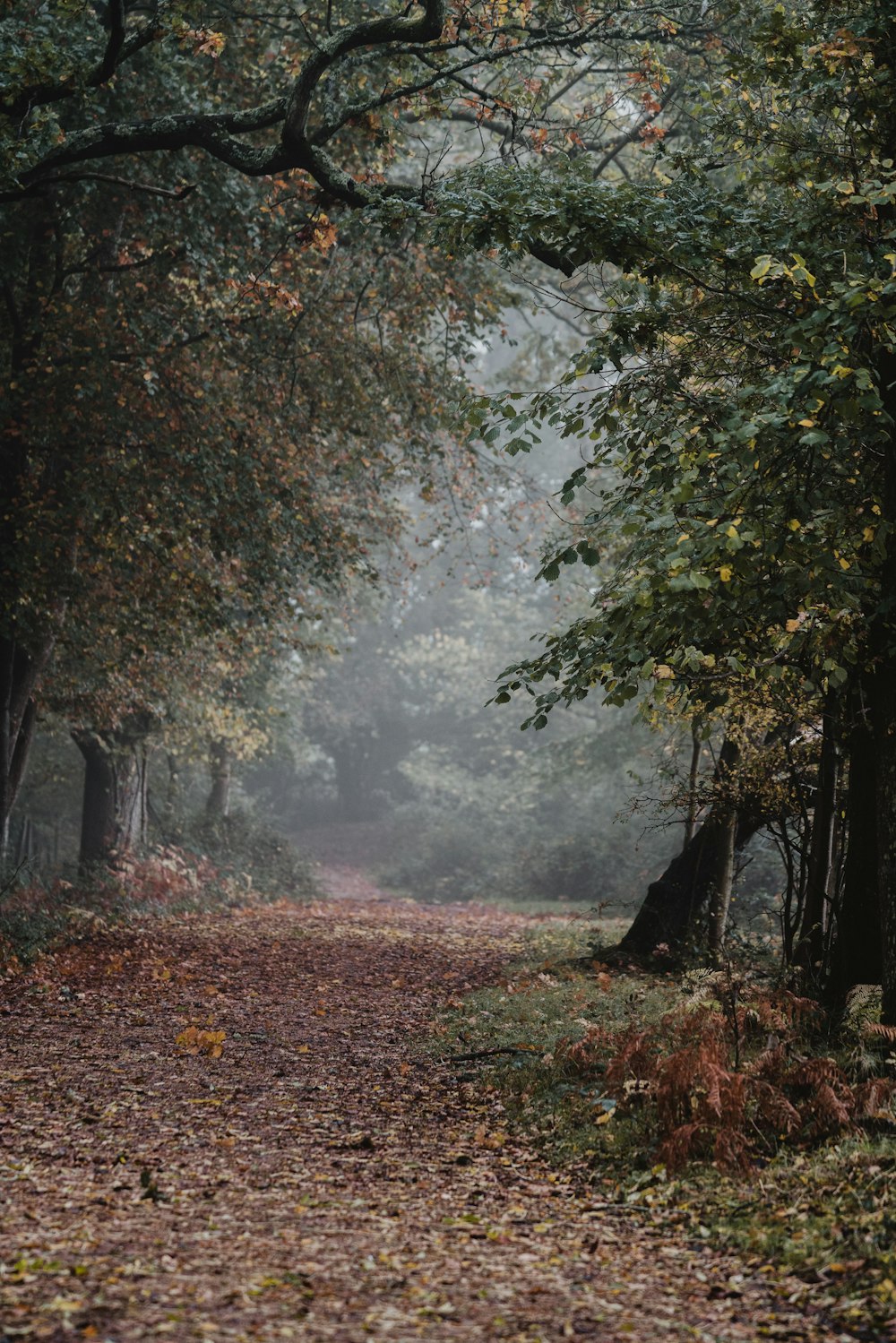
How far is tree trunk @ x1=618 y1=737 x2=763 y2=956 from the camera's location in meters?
11.2

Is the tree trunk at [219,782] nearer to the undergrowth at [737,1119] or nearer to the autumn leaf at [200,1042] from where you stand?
the autumn leaf at [200,1042]

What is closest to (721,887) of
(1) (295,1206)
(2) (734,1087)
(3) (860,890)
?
(3) (860,890)

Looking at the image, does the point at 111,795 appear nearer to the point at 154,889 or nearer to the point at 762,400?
the point at 154,889

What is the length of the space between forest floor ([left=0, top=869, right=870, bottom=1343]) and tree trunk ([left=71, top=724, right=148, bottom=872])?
31.3 ft

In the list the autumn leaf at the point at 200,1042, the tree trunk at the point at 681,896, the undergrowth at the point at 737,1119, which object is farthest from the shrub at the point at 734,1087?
A: the tree trunk at the point at 681,896

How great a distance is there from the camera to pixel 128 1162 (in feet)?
16.4

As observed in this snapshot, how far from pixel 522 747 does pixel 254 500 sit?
26193 millimetres

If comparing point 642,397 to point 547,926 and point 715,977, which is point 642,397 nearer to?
point 715,977

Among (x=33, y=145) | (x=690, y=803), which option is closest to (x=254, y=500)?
(x=33, y=145)

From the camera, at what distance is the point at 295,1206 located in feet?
14.7

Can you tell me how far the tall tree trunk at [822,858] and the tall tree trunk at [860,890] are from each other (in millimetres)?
229

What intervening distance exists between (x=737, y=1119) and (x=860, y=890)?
2452mm

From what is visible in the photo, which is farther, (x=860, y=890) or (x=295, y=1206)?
(x=860, y=890)

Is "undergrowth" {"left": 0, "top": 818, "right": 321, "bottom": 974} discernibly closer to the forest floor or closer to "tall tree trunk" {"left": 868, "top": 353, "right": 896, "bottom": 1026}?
the forest floor
